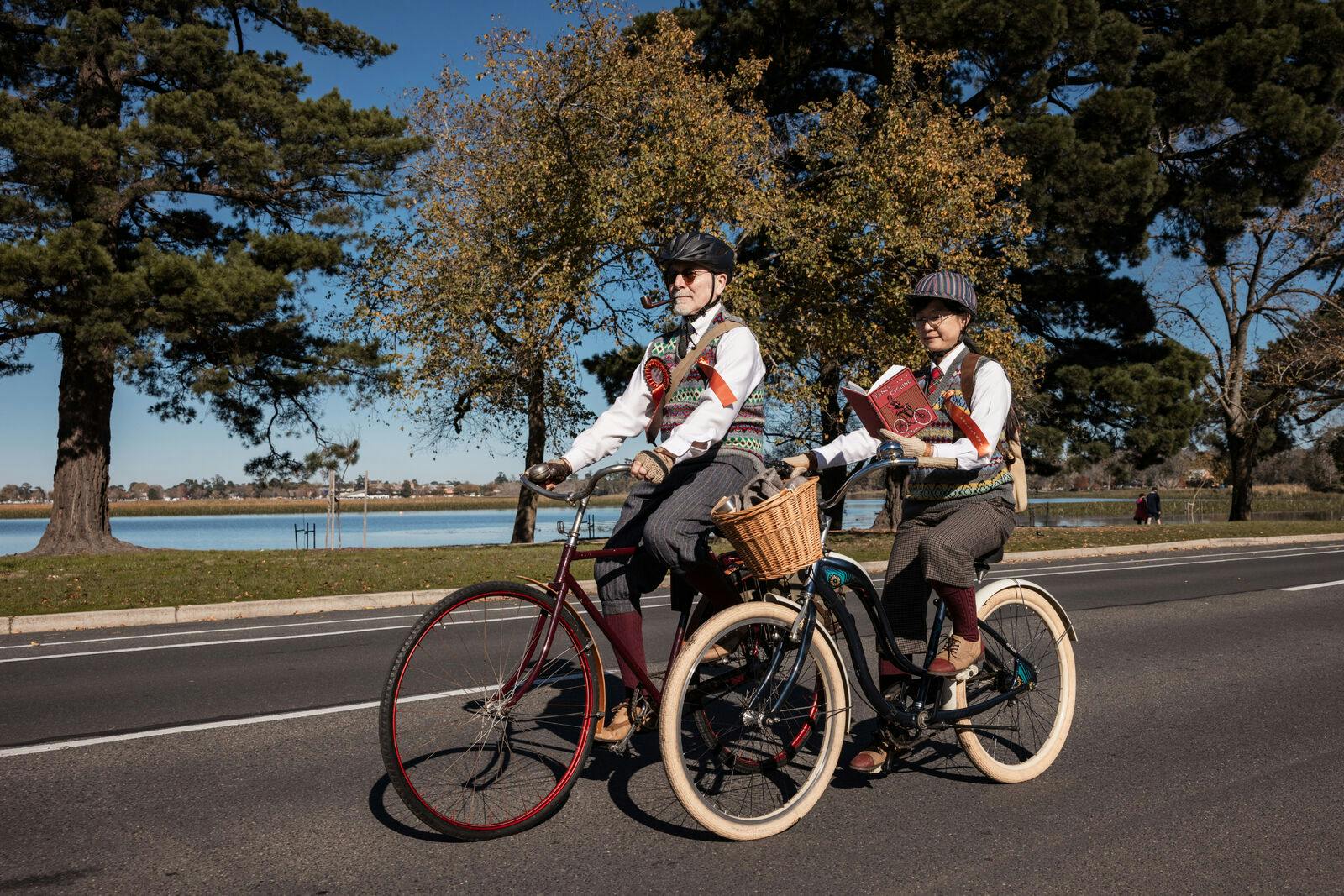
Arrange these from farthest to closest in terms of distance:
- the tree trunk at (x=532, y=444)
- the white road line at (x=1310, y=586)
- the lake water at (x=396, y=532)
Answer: the lake water at (x=396, y=532), the tree trunk at (x=532, y=444), the white road line at (x=1310, y=586)

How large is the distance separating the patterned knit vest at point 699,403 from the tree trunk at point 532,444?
705 inches

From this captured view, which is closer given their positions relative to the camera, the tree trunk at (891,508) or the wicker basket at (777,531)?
the wicker basket at (777,531)

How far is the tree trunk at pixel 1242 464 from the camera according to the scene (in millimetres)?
33625

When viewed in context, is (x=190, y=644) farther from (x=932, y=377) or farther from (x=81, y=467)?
(x=81, y=467)

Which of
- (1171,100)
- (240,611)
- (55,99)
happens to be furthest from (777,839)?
(1171,100)

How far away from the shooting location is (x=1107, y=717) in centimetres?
516

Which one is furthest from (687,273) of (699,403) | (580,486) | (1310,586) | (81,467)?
(81,467)

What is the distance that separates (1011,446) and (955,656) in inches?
33.3

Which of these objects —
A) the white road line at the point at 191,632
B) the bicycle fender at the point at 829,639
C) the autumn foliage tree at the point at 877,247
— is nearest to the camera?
the bicycle fender at the point at 829,639

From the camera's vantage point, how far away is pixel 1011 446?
3982 mm

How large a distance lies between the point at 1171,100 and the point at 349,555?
979 inches

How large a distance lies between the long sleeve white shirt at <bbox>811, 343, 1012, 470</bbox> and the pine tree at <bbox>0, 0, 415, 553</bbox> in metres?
16.6

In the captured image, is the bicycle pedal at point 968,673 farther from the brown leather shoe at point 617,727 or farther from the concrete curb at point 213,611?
the concrete curb at point 213,611

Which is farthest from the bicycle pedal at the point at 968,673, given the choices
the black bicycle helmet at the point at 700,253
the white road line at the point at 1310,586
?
the white road line at the point at 1310,586
